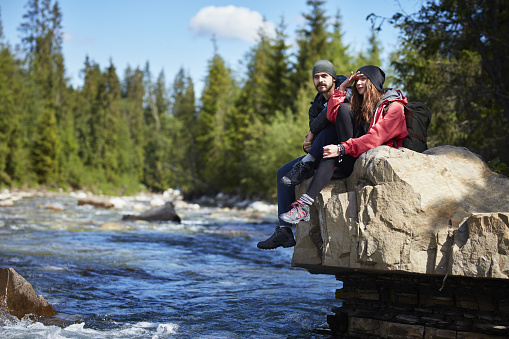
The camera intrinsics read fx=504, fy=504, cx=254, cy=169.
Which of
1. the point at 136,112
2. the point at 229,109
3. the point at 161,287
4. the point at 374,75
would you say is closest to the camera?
the point at 374,75

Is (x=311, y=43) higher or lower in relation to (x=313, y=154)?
higher

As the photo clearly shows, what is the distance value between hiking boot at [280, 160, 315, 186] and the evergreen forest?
6.67 ft

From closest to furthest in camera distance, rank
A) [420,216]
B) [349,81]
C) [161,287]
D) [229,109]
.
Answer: [420,216]
[349,81]
[161,287]
[229,109]

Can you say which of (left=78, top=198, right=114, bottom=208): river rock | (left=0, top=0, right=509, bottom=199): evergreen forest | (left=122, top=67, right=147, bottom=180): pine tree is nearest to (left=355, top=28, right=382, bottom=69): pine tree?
(left=0, top=0, right=509, bottom=199): evergreen forest

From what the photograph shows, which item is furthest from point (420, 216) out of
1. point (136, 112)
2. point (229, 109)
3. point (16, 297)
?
point (136, 112)

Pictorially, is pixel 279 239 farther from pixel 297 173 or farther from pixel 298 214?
pixel 297 173

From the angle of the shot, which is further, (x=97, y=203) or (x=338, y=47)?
(x=338, y=47)

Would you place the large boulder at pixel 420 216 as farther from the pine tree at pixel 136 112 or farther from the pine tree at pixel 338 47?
the pine tree at pixel 136 112

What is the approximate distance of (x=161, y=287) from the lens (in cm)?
732

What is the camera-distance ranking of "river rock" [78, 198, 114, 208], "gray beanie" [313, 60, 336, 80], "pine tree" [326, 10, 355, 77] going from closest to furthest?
"gray beanie" [313, 60, 336, 80] → "river rock" [78, 198, 114, 208] → "pine tree" [326, 10, 355, 77]

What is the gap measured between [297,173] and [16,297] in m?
3.18

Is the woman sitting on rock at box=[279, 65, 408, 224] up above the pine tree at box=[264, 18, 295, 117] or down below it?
below

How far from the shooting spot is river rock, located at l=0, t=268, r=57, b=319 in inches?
204

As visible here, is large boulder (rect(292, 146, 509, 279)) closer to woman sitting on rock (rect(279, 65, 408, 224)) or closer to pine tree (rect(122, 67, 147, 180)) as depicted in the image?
A: woman sitting on rock (rect(279, 65, 408, 224))
